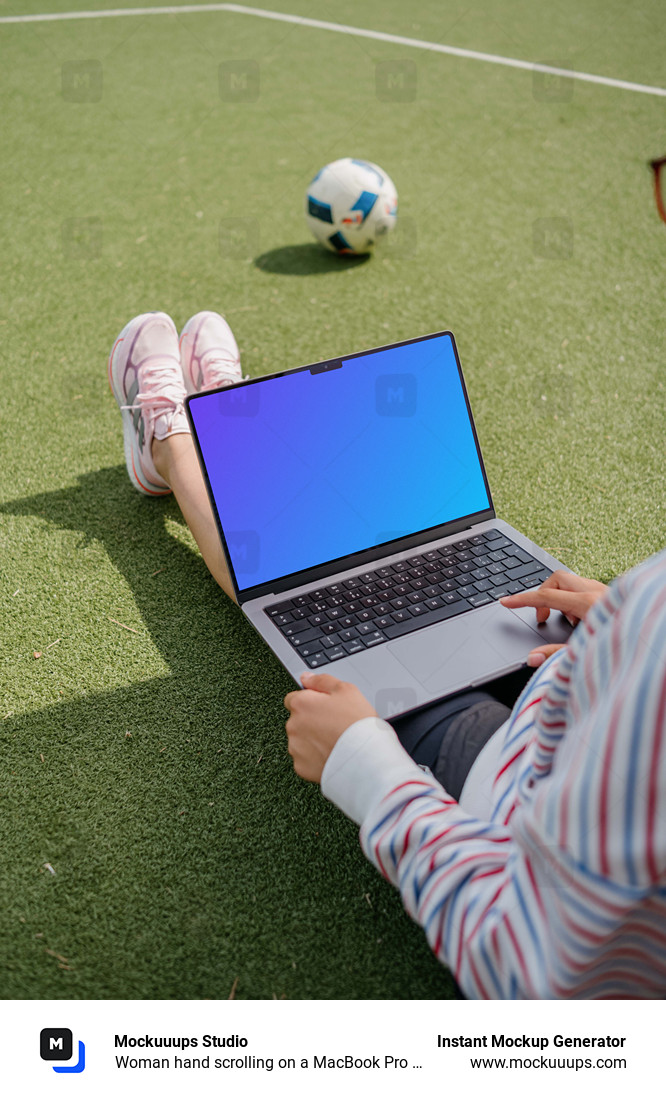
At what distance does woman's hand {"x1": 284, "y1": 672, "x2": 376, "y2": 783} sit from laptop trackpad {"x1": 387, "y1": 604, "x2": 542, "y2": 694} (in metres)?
0.24

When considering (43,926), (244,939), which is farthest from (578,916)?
(43,926)

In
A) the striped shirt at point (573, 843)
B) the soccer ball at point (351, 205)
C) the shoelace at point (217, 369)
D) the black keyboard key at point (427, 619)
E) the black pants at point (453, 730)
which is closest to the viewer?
the striped shirt at point (573, 843)

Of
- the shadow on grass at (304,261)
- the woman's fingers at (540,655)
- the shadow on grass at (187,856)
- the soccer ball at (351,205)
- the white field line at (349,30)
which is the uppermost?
the white field line at (349,30)

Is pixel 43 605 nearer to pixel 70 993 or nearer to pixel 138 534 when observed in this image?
pixel 138 534

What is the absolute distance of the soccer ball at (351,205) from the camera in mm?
2838

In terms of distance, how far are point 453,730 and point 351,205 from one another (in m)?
2.23

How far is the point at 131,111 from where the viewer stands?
4.32 m

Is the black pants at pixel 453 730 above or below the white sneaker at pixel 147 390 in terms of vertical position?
below

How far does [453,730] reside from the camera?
1.11 meters

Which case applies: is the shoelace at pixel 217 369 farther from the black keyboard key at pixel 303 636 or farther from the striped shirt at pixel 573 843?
the striped shirt at pixel 573 843

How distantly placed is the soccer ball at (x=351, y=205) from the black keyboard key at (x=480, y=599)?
194 centimetres

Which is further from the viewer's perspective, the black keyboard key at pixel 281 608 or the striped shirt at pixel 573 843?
the black keyboard key at pixel 281 608
